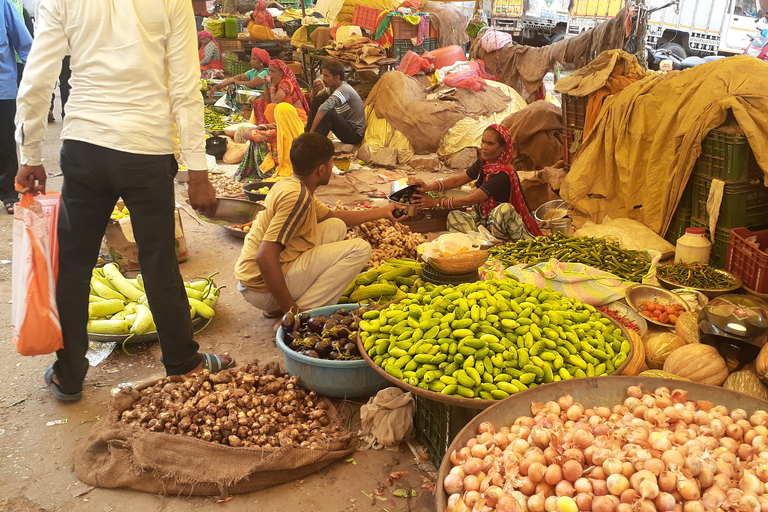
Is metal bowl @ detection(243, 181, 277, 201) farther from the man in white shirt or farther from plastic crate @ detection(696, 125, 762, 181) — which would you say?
plastic crate @ detection(696, 125, 762, 181)

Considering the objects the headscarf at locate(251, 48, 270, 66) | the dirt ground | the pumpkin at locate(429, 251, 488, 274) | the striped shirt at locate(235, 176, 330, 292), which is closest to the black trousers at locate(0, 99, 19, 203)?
the dirt ground

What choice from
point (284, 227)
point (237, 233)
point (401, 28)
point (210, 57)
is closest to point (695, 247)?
point (284, 227)

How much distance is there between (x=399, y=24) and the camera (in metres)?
11.9

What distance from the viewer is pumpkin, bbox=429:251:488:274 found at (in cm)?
387

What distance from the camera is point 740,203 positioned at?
4.37 metres

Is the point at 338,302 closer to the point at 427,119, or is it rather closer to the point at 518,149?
the point at 518,149

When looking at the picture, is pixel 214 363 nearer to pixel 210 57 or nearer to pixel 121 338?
pixel 121 338

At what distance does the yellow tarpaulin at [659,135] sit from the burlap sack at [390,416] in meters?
2.98

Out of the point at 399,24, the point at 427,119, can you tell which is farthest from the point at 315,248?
the point at 399,24

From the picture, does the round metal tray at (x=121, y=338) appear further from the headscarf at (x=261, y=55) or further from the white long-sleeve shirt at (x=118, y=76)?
the headscarf at (x=261, y=55)

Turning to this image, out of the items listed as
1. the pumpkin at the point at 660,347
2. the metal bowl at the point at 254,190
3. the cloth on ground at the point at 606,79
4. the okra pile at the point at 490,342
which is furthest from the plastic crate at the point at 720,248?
the metal bowl at the point at 254,190

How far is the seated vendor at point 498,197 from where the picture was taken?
5.24m

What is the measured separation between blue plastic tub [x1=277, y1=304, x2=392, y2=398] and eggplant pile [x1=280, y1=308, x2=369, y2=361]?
51mm

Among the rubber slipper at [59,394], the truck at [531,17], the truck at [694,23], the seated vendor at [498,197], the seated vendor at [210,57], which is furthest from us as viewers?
the truck at [531,17]
